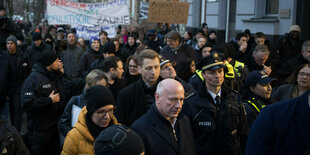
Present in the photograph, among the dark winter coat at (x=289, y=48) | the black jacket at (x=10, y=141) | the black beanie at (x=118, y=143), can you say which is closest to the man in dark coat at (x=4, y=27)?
the dark winter coat at (x=289, y=48)

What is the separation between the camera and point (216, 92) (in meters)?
3.95

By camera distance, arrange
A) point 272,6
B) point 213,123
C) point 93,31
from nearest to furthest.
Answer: point 213,123, point 93,31, point 272,6

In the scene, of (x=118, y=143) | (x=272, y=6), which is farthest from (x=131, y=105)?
(x=272, y=6)

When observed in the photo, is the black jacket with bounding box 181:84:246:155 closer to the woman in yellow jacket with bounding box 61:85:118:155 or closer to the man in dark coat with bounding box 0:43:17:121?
the woman in yellow jacket with bounding box 61:85:118:155

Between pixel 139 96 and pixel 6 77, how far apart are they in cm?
439

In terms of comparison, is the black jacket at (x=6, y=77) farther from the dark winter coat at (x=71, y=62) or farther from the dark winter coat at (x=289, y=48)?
the dark winter coat at (x=289, y=48)

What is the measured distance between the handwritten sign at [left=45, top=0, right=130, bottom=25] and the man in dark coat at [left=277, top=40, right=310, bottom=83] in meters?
5.01

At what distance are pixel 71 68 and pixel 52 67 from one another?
12.6 feet

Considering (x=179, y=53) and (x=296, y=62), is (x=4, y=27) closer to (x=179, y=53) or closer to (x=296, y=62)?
(x=179, y=53)

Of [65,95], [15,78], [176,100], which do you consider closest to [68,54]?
[15,78]

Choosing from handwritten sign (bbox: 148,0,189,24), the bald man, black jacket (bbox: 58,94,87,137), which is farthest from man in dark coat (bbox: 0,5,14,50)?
the bald man

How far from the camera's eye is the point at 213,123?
3.68 m

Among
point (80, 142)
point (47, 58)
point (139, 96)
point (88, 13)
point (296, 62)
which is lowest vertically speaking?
point (80, 142)

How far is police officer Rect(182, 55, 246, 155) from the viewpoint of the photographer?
371cm
